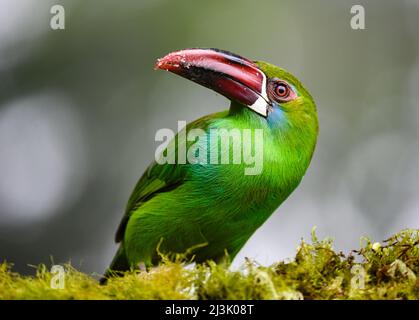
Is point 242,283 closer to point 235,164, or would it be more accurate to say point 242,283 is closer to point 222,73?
point 235,164

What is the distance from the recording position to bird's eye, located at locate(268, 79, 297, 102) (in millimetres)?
4266

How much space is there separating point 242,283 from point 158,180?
2.00 meters

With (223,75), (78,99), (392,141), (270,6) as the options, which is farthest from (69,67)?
(223,75)

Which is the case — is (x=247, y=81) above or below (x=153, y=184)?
above

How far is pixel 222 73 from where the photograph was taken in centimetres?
419

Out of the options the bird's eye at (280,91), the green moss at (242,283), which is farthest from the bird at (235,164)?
the green moss at (242,283)

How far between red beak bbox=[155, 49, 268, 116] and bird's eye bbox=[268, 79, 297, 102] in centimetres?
5

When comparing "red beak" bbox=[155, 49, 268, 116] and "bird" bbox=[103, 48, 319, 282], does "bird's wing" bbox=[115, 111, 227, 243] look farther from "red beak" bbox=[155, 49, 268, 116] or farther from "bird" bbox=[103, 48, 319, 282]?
"red beak" bbox=[155, 49, 268, 116]

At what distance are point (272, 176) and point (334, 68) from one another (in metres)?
5.27

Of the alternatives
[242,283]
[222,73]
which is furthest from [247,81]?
[242,283]

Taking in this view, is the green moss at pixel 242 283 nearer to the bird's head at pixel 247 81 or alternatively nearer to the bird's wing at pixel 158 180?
the bird's head at pixel 247 81

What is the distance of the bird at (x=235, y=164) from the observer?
13.8 feet

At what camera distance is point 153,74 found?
30.0 ft

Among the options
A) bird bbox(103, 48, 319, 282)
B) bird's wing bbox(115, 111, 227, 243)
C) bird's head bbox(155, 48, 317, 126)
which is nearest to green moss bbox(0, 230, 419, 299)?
bird bbox(103, 48, 319, 282)
